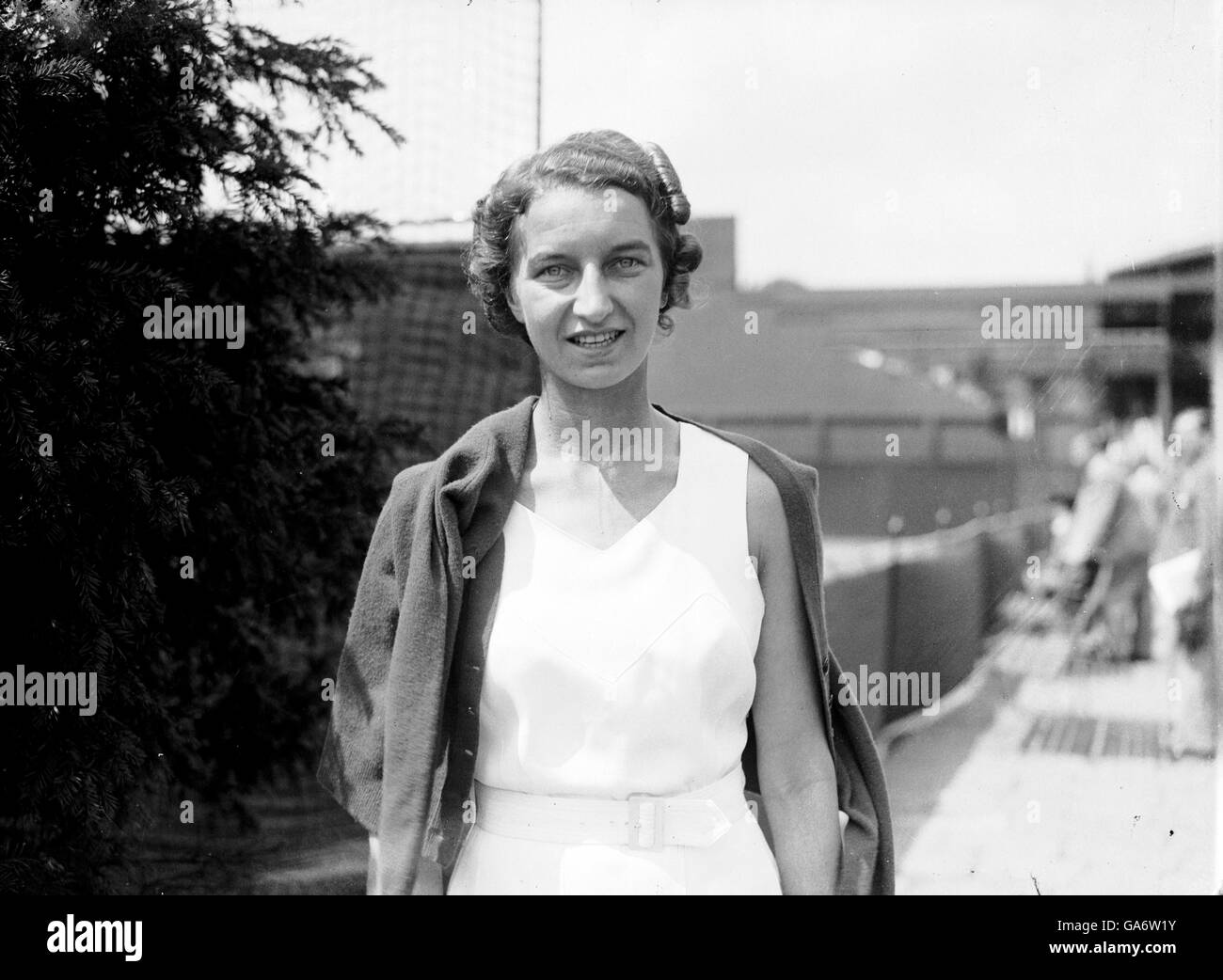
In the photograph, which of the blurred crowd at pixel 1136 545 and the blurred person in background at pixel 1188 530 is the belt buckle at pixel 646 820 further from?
the blurred crowd at pixel 1136 545

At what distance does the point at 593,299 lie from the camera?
5.82 feet

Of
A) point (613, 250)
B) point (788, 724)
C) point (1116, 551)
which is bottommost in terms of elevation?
point (1116, 551)

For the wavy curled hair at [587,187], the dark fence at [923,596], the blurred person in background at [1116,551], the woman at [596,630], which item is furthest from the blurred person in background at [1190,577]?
the wavy curled hair at [587,187]

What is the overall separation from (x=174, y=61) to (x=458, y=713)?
1.69 m

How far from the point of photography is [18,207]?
2445 mm

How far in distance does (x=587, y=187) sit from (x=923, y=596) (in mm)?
3662

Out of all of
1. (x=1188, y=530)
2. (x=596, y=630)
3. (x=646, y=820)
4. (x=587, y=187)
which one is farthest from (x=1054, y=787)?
(x=587, y=187)

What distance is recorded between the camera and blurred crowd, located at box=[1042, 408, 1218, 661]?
4.49 meters

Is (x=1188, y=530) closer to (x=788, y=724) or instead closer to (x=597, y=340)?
(x=788, y=724)

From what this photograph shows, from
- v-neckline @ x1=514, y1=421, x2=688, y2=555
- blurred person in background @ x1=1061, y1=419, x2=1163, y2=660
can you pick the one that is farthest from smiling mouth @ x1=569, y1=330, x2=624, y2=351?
blurred person in background @ x1=1061, y1=419, x2=1163, y2=660

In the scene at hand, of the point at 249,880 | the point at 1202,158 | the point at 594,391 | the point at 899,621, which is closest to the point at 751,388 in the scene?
the point at 899,621

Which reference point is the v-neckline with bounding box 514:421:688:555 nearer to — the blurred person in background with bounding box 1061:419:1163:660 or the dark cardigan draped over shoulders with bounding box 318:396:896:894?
the dark cardigan draped over shoulders with bounding box 318:396:896:894

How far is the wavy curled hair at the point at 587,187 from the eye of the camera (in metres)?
1.82

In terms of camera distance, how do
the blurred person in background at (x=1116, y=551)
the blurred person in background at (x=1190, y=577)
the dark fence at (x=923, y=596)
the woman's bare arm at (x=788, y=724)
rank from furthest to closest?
the blurred person in background at (x=1116, y=551), the dark fence at (x=923, y=596), the blurred person in background at (x=1190, y=577), the woman's bare arm at (x=788, y=724)
